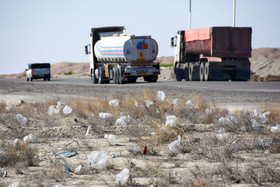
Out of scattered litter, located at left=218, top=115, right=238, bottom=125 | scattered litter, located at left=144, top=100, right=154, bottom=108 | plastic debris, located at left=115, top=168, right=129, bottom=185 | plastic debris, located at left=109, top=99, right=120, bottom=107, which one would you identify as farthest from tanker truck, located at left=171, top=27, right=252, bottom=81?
plastic debris, located at left=115, top=168, right=129, bottom=185

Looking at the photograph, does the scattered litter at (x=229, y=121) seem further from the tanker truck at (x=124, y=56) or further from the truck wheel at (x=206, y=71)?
the truck wheel at (x=206, y=71)

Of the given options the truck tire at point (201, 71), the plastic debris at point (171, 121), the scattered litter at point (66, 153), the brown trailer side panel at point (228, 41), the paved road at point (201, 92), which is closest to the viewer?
the scattered litter at point (66, 153)

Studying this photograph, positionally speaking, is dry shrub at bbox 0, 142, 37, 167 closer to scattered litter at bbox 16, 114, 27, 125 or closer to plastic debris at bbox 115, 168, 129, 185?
plastic debris at bbox 115, 168, 129, 185

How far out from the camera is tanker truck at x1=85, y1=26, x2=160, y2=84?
2897 cm

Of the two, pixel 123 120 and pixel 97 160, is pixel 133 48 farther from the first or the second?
pixel 97 160

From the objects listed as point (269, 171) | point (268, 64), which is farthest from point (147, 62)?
point (269, 171)

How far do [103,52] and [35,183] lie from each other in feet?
87.6

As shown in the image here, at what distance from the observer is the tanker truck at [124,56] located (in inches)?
1141

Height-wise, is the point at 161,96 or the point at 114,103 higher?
the point at 161,96

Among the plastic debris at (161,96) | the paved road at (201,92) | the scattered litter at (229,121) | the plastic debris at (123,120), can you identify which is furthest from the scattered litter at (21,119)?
the scattered litter at (229,121)

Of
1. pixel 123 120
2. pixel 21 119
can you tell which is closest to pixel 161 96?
pixel 123 120

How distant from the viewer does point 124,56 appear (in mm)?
28828

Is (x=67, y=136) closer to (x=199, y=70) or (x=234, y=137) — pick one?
(x=234, y=137)

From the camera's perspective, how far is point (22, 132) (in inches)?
348
